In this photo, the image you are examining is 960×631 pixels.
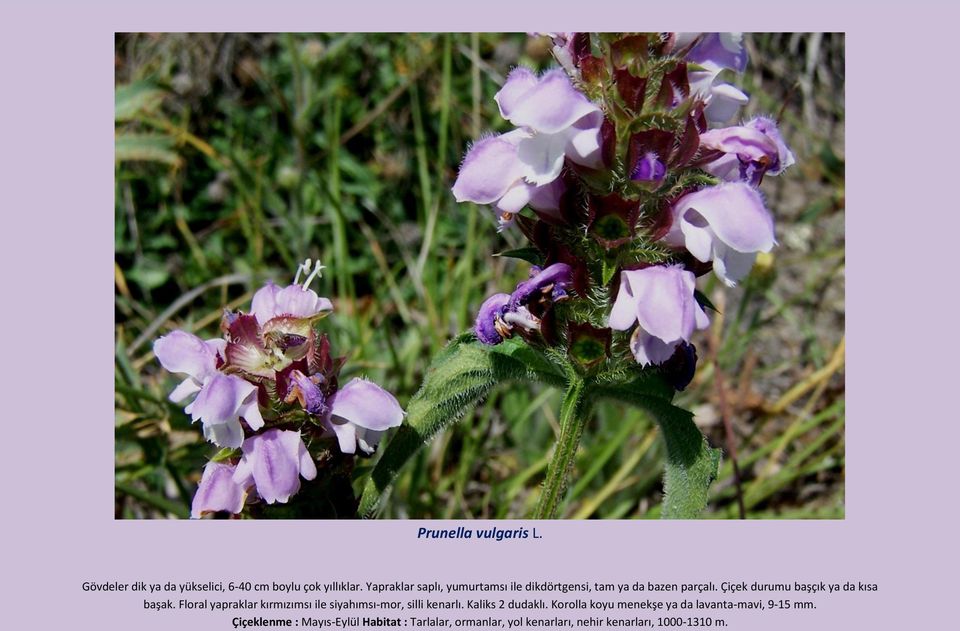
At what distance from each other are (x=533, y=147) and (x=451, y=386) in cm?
51

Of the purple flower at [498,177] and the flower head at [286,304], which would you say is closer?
the purple flower at [498,177]

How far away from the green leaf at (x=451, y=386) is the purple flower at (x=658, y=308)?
0.26m

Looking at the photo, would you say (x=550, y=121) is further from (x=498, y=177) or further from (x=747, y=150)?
(x=747, y=150)

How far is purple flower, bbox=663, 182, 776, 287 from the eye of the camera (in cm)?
143

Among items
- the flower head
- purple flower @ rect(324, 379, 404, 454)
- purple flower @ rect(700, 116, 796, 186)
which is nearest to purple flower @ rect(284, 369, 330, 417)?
purple flower @ rect(324, 379, 404, 454)

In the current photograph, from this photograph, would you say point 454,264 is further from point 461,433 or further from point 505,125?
point 461,433

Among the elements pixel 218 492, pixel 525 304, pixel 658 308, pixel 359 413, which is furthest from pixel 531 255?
pixel 218 492

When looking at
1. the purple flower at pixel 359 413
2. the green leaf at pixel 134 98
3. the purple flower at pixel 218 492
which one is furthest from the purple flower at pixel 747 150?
the green leaf at pixel 134 98

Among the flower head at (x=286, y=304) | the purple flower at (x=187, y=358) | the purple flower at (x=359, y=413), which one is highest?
the flower head at (x=286, y=304)

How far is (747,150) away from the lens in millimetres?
1506

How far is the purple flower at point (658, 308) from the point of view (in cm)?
144

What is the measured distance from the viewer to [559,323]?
1.66m

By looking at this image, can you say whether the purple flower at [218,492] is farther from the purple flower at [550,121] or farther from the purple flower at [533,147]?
the purple flower at [550,121]
